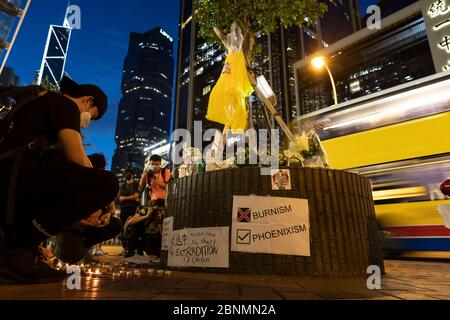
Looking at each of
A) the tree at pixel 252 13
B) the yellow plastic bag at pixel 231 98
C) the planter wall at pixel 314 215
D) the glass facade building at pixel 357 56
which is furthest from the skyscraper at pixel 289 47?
the planter wall at pixel 314 215

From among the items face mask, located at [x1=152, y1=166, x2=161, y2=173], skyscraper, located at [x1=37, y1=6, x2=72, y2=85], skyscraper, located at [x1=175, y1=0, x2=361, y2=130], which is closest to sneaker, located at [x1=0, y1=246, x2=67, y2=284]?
face mask, located at [x1=152, y1=166, x2=161, y2=173]

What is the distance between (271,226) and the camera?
324 cm

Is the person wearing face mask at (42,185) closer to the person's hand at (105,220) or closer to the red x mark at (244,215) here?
the person's hand at (105,220)

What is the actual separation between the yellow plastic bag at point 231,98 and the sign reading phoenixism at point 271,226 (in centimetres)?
166

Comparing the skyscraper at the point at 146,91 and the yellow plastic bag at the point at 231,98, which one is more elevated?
the skyscraper at the point at 146,91

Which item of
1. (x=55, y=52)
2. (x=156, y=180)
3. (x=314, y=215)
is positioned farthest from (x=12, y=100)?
(x=55, y=52)

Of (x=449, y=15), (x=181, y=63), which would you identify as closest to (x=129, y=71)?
(x=181, y=63)

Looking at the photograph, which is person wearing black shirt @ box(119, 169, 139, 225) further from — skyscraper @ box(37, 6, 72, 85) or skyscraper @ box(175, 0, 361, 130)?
skyscraper @ box(37, 6, 72, 85)

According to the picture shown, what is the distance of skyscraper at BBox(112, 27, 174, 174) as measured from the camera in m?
136

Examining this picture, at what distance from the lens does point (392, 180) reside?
655 cm

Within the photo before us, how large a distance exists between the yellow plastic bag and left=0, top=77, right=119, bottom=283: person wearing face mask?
8.83ft

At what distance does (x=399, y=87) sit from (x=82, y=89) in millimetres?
7032

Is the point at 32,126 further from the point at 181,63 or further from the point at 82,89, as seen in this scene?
the point at 181,63

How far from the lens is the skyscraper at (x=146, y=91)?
445 feet
